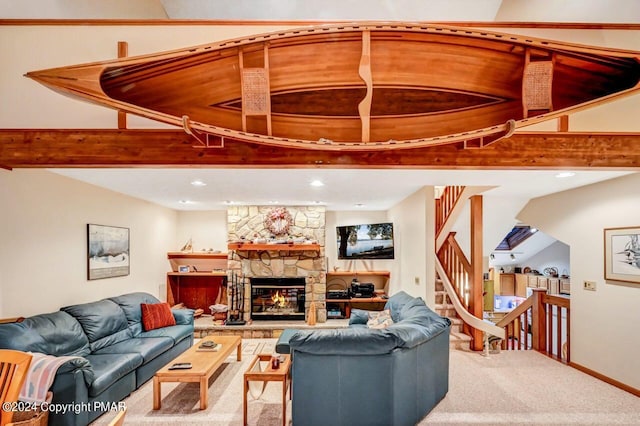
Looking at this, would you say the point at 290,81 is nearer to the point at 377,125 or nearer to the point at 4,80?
the point at 377,125

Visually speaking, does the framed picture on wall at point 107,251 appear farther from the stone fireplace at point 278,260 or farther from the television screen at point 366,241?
the television screen at point 366,241

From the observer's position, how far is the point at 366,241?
6785 millimetres

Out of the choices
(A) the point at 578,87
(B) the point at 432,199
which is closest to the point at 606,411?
(B) the point at 432,199

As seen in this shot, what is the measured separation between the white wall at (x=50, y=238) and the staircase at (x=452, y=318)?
4972mm

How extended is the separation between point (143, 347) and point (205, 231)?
386 cm

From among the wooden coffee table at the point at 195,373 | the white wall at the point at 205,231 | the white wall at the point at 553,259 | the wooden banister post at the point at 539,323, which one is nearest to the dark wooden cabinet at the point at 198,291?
the white wall at the point at 205,231

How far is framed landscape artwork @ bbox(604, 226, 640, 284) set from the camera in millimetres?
3848

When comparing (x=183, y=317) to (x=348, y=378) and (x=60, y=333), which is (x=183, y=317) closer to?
(x=60, y=333)

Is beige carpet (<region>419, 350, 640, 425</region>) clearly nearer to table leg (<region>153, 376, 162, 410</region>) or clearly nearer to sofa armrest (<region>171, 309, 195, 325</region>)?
table leg (<region>153, 376, 162, 410</region>)

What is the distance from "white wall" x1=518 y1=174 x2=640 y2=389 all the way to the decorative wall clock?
441 cm

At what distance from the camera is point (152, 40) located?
2967 millimetres

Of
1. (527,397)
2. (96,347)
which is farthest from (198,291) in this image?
(527,397)

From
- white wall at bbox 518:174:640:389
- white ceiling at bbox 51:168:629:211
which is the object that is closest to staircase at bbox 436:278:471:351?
white wall at bbox 518:174:640:389

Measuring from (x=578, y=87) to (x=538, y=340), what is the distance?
4680 mm
